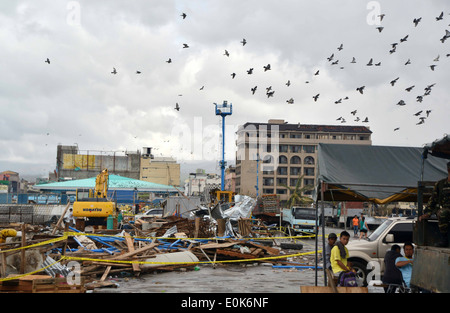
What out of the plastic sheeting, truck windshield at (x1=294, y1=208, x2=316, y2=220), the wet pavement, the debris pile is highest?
the plastic sheeting

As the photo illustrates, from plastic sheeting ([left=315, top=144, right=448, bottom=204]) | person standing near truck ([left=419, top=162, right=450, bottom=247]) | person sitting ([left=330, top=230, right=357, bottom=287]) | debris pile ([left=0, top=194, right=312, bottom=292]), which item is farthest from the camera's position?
debris pile ([left=0, top=194, right=312, bottom=292])

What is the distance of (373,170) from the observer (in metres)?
10.1

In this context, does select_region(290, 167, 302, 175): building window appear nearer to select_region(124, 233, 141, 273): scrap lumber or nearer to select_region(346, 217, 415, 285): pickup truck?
select_region(124, 233, 141, 273): scrap lumber

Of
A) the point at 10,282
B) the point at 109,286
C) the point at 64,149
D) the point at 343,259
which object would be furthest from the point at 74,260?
the point at 64,149

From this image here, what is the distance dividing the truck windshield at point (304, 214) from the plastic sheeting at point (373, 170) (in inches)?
849

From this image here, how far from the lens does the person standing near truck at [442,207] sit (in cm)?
784

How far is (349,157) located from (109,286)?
7.12 m

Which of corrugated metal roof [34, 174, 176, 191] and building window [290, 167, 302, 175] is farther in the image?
building window [290, 167, 302, 175]

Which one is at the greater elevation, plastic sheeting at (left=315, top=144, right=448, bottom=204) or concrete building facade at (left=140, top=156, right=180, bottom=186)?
concrete building facade at (left=140, top=156, right=180, bottom=186)

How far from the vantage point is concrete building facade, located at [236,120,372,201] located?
112875 millimetres

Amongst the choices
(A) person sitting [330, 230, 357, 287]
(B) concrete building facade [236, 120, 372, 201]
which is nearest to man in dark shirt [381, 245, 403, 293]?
(A) person sitting [330, 230, 357, 287]

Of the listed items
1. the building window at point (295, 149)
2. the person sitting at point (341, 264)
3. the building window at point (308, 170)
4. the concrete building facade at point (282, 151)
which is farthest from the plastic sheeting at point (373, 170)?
the building window at point (308, 170)

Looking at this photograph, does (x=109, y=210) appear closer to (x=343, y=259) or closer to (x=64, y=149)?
(x=343, y=259)

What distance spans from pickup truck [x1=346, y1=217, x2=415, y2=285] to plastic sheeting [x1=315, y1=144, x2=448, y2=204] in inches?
131
